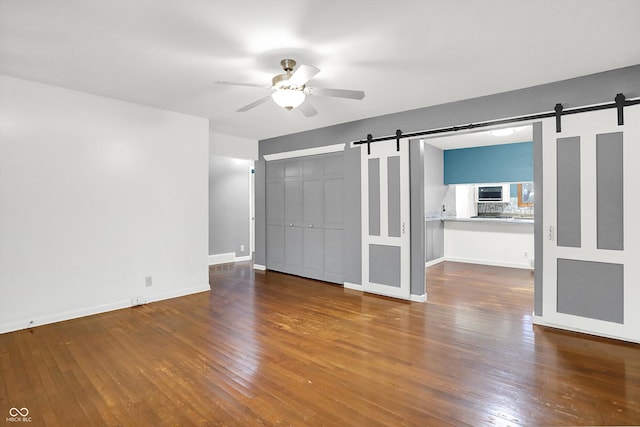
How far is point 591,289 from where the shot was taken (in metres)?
3.19

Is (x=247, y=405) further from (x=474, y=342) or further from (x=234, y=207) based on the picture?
(x=234, y=207)

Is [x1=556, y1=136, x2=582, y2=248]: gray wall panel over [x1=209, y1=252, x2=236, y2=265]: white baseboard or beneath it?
over

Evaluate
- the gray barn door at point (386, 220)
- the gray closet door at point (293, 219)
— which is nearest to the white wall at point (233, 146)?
the gray closet door at point (293, 219)

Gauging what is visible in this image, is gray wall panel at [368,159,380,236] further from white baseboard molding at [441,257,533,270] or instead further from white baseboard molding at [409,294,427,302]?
white baseboard molding at [441,257,533,270]

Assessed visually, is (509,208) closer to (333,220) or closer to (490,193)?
(490,193)

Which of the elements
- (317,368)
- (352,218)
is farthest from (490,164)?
(317,368)

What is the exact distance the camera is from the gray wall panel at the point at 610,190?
3049mm

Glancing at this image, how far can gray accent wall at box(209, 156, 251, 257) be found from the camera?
275 inches

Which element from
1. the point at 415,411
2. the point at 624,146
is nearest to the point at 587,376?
the point at 415,411

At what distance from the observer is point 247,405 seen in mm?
2115

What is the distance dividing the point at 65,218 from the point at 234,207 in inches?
151

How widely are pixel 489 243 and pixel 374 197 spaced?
3.43 meters

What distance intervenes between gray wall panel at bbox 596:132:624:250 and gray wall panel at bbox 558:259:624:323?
24cm

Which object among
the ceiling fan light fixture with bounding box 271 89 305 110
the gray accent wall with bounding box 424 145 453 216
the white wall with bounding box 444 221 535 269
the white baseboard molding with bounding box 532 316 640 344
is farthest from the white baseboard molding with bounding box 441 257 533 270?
the ceiling fan light fixture with bounding box 271 89 305 110
